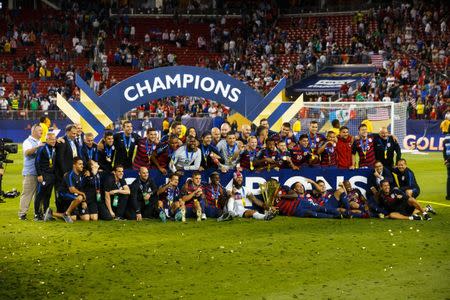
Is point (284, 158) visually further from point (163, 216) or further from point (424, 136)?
point (424, 136)

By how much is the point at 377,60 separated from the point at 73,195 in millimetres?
31854

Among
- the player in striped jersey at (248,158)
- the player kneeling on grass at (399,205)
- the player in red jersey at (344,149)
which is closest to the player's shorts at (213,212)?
the player in striped jersey at (248,158)

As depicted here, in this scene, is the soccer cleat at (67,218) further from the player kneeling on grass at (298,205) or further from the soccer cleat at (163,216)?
the player kneeling on grass at (298,205)

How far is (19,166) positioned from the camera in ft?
93.5

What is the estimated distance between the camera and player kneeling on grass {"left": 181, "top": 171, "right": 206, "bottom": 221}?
1594 centimetres

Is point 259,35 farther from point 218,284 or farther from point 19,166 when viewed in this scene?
point 218,284

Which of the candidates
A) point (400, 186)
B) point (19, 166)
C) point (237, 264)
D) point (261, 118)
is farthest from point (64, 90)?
point (237, 264)

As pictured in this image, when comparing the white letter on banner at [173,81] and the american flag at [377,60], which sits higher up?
the american flag at [377,60]

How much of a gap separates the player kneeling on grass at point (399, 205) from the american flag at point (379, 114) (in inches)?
627

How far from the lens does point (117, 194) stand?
1586 centimetres

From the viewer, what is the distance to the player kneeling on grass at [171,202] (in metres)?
15.8

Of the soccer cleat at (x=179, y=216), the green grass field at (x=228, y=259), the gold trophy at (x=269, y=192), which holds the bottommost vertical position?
the green grass field at (x=228, y=259)

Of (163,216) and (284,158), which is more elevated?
(284,158)

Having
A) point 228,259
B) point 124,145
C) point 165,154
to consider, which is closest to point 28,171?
point 124,145
